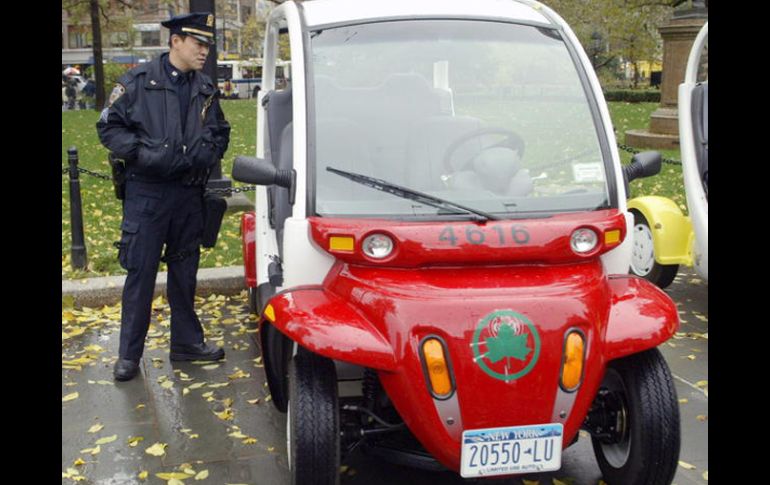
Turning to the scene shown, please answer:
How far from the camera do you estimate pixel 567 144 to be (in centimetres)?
375

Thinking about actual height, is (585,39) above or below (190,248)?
above

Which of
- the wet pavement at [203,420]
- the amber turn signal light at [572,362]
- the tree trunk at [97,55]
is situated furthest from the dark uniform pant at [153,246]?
the tree trunk at [97,55]

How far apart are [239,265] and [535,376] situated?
466cm

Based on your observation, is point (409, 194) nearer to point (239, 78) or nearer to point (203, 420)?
point (203, 420)

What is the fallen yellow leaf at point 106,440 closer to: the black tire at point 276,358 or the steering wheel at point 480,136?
the black tire at point 276,358

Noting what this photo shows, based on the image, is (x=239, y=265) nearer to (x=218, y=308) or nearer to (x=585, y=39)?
(x=218, y=308)

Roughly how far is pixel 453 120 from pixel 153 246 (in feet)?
6.53

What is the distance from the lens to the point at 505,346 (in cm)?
300

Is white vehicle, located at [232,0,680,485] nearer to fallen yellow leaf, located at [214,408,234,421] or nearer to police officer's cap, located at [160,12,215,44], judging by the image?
fallen yellow leaf, located at [214,408,234,421]

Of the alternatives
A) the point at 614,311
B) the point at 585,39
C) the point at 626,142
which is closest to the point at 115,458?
the point at 614,311

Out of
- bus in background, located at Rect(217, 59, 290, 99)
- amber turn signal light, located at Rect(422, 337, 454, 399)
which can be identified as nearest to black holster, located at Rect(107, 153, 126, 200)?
amber turn signal light, located at Rect(422, 337, 454, 399)

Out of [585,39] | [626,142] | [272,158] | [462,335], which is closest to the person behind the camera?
[462,335]

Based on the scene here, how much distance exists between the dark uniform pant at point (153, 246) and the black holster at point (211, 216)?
52 millimetres

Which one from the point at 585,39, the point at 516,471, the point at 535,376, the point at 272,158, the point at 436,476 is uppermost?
the point at 585,39
